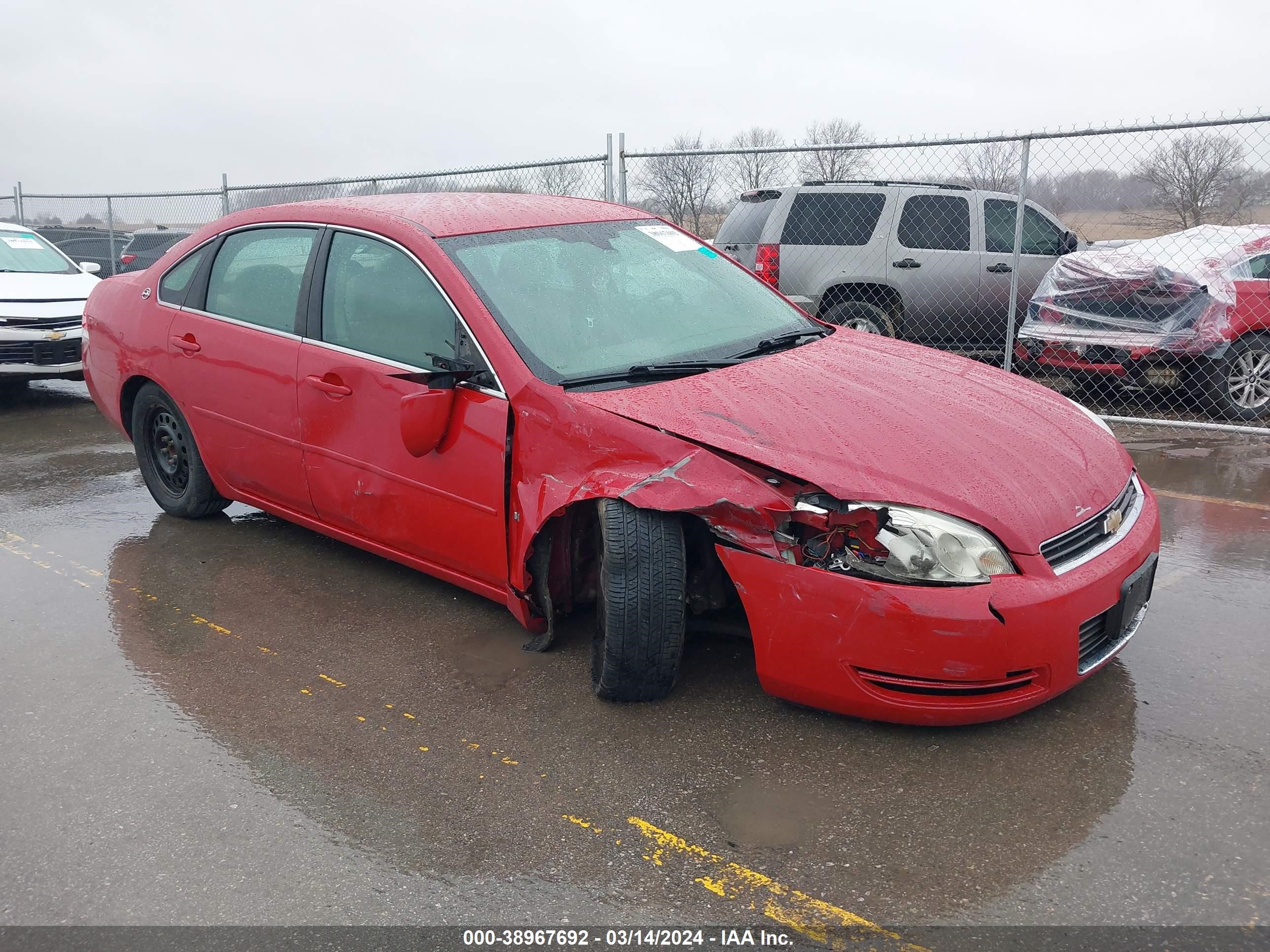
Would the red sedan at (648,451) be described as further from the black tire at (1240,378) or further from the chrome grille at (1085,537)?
the black tire at (1240,378)

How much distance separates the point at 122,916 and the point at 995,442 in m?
2.69

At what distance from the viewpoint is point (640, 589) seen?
124 inches

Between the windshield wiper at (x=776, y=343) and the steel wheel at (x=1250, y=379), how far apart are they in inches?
194

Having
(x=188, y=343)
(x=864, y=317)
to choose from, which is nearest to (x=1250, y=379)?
(x=864, y=317)

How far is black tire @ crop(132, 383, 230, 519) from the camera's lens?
513cm

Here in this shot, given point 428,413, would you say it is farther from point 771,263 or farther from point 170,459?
point 771,263

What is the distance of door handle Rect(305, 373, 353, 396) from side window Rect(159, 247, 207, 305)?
121 cm

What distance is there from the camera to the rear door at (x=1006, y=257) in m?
9.07

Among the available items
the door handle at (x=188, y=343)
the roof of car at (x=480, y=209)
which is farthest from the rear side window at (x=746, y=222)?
the door handle at (x=188, y=343)

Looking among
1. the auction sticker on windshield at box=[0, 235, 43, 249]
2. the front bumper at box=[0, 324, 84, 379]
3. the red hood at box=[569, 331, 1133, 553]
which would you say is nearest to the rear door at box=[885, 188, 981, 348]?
the red hood at box=[569, 331, 1133, 553]

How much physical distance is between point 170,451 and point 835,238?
19.9ft

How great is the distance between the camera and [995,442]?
129 inches

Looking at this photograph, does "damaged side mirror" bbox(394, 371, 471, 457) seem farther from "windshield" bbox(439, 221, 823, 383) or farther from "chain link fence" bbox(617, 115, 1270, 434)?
"chain link fence" bbox(617, 115, 1270, 434)

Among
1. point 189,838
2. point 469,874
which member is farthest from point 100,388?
point 469,874
